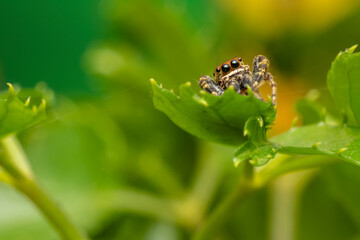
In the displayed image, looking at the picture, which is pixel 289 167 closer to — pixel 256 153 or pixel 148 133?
pixel 256 153

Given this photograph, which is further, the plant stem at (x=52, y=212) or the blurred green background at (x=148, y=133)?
the blurred green background at (x=148, y=133)

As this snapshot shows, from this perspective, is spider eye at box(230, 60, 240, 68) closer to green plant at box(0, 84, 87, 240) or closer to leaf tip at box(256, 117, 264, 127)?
leaf tip at box(256, 117, 264, 127)

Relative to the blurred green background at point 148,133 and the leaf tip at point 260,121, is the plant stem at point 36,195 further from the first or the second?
the leaf tip at point 260,121

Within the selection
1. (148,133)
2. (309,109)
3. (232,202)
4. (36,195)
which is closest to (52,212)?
(36,195)

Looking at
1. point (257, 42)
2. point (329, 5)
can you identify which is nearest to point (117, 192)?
point (257, 42)

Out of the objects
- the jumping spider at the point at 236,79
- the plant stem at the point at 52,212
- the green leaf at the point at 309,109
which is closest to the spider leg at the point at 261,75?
the jumping spider at the point at 236,79

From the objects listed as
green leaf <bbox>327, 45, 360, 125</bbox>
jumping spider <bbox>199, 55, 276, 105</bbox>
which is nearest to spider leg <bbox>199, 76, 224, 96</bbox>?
→ jumping spider <bbox>199, 55, 276, 105</bbox>

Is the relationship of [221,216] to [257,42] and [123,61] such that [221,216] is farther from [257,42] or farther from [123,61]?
[257,42]
